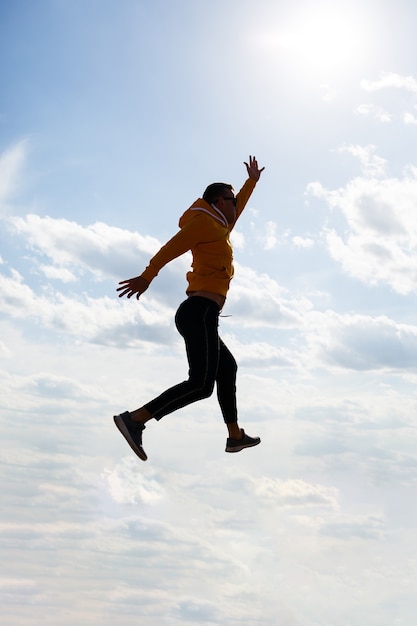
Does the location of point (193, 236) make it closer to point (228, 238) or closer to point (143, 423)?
point (228, 238)

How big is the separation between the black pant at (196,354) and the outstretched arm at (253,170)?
2.52 meters

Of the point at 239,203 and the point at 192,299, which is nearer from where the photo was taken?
the point at 192,299

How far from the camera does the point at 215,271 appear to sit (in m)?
8.64

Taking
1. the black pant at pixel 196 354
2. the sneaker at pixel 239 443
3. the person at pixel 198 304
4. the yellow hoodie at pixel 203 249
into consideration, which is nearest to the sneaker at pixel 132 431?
the person at pixel 198 304

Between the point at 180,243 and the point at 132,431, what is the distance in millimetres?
2165

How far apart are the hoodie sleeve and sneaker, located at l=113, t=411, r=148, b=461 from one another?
67.1 inches

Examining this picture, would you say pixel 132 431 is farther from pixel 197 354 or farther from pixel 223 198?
pixel 223 198

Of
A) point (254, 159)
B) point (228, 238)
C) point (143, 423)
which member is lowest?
point (143, 423)

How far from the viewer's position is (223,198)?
8852 millimetres

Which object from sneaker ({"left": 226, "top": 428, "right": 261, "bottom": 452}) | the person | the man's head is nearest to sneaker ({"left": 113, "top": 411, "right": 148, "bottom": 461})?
the person

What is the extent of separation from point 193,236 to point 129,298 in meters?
1.02

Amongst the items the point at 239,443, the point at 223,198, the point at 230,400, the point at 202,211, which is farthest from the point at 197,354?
the point at 223,198

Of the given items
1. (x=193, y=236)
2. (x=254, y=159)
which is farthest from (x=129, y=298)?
(x=254, y=159)

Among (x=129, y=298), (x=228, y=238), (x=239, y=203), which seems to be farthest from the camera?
(x=239, y=203)
